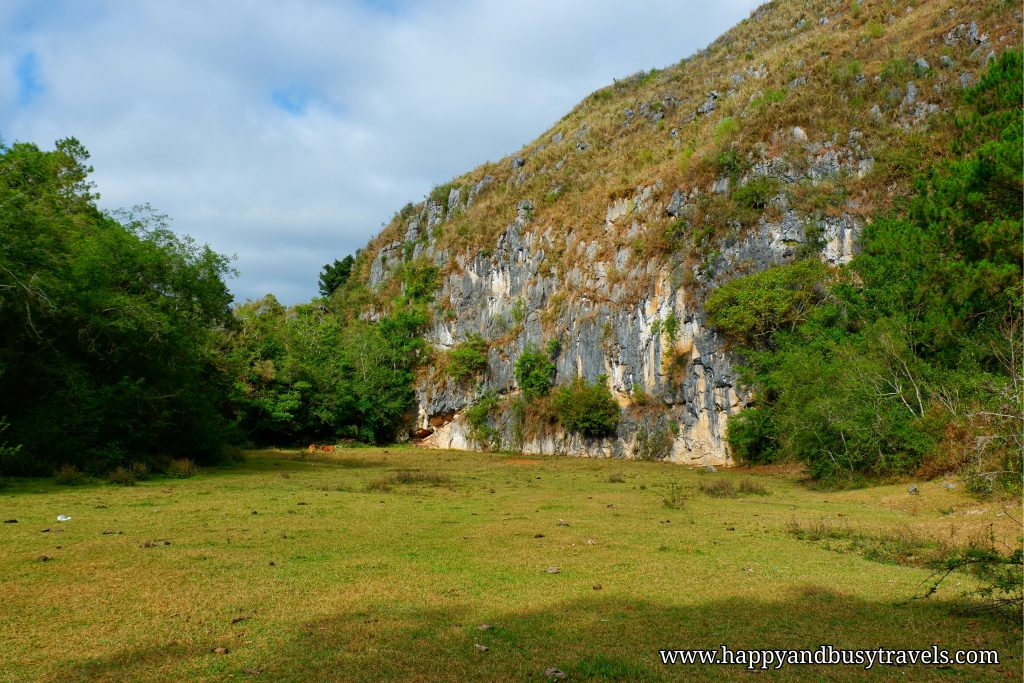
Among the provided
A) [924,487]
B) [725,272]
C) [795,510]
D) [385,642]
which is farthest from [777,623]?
[725,272]

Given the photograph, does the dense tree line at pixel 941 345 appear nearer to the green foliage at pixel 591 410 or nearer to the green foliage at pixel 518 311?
the green foliage at pixel 591 410

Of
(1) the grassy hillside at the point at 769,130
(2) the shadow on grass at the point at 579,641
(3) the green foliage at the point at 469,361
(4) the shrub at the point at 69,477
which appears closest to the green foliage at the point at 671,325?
(1) the grassy hillside at the point at 769,130

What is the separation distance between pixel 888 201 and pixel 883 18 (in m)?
24.7

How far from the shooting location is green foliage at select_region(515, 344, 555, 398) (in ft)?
148

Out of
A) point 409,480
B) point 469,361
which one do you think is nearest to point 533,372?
point 469,361

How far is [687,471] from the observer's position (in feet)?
94.4

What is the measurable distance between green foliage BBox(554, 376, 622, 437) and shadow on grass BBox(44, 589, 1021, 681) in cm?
3174

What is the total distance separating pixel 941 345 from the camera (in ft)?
69.0

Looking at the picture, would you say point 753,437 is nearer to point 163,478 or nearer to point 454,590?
point 163,478

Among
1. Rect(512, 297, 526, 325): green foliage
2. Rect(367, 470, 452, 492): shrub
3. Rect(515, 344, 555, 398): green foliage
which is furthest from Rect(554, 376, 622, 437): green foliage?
Rect(367, 470, 452, 492): shrub

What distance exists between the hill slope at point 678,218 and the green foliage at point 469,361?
148 mm

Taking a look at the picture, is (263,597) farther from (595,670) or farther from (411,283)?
(411,283)

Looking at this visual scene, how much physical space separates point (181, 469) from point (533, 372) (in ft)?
85.7

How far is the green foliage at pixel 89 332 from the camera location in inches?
765
